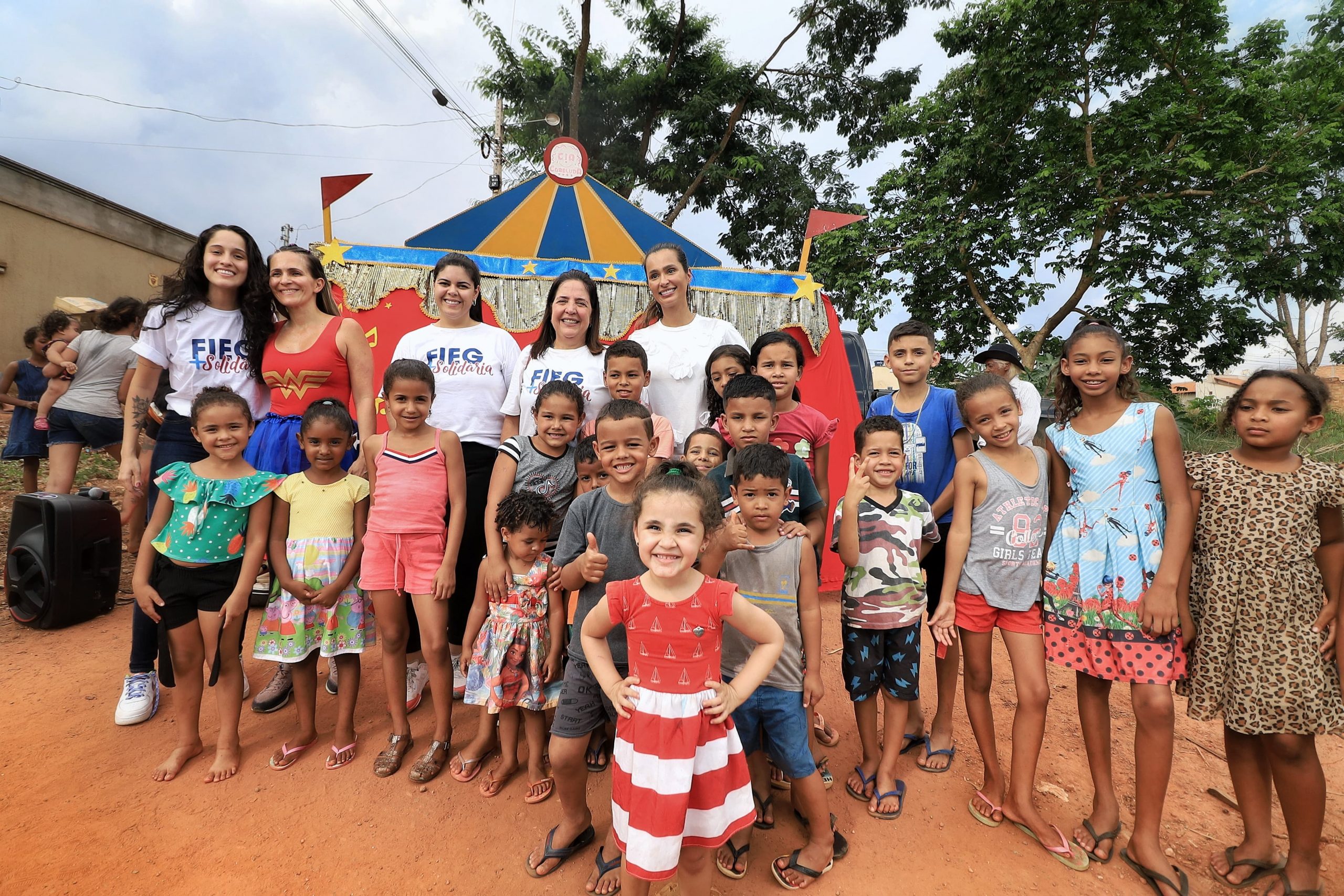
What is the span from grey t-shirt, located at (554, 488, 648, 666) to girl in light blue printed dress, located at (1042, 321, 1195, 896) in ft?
4.73

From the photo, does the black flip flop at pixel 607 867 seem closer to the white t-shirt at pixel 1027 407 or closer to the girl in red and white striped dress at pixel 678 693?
the girl in red and white striped dress at pixel 678 693

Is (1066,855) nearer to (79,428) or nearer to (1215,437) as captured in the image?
(79,428)

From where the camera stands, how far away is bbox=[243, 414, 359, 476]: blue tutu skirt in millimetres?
2453

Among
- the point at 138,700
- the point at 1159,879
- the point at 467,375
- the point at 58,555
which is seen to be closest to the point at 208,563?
the point at 138,700

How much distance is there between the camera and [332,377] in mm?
2525

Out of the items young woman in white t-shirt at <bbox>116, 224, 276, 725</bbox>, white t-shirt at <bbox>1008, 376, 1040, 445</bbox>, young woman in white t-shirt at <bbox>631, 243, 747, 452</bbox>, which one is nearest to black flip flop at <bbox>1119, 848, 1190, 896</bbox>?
white t-shirt at <bbox>1008, 376, 1040, 445</bbox>

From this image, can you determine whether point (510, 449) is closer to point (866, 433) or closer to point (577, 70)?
point (866, 433)

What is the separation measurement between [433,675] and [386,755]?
0.36m

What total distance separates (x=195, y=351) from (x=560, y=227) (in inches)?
167

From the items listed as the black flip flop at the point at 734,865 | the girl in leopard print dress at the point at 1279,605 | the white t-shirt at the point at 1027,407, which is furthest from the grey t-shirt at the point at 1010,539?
the black flip flop at the point at 734,865

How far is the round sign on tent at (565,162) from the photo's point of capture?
597cm

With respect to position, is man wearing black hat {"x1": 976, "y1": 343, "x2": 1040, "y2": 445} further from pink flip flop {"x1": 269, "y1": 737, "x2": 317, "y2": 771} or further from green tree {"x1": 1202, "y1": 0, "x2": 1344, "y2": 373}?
green tree {"x1": 1202, "y1": 0, "x2": 1344, "y2": 373}

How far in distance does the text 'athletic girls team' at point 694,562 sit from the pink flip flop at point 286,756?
13mm

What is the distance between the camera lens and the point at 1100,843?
1.98 m
